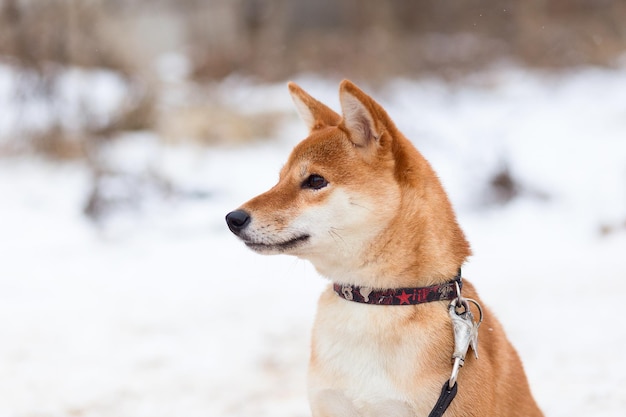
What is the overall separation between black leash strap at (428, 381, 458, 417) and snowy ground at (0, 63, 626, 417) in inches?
47.1

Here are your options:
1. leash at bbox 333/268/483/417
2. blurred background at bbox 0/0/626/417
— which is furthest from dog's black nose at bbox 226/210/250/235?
blurred background at bbox 0/0/626/417

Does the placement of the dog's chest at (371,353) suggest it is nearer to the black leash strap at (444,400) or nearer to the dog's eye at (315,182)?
the black leash strap at (444,400)

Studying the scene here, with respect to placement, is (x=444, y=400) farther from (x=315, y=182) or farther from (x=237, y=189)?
(x=237, y=189)

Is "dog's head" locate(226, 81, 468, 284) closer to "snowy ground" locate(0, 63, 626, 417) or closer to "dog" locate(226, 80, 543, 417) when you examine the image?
"dog" locate(226, 80, 543, 417)

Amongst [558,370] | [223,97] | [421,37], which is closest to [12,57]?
[223,97]

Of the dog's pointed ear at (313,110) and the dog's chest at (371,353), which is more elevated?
the dog's pointed ear at (313,110)

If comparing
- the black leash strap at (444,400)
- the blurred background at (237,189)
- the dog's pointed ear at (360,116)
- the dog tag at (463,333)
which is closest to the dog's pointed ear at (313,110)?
the dog's pointed ear at (360,116)

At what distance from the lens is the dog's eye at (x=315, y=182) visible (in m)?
2.73

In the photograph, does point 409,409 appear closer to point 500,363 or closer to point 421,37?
point 500,363

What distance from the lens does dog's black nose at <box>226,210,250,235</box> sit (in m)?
2.60

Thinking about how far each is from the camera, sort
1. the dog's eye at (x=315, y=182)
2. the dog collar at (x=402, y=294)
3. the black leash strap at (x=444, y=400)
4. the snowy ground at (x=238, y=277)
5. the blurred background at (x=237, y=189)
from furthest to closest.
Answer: the blurred background at (x=237, y=189) → the snowy ground at (x=238, y=277) → the dog's eye at (x=315, y=182) → the dog collar at (x=402, y=294) → the black leash strap at (x=444, y=400)

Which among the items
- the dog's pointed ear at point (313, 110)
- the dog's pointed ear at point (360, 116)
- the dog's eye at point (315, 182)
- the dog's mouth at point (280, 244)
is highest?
the dog's pointed ear at point (313, 110)

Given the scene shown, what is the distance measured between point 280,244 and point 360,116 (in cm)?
57

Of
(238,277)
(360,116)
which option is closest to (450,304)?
(360,116)
